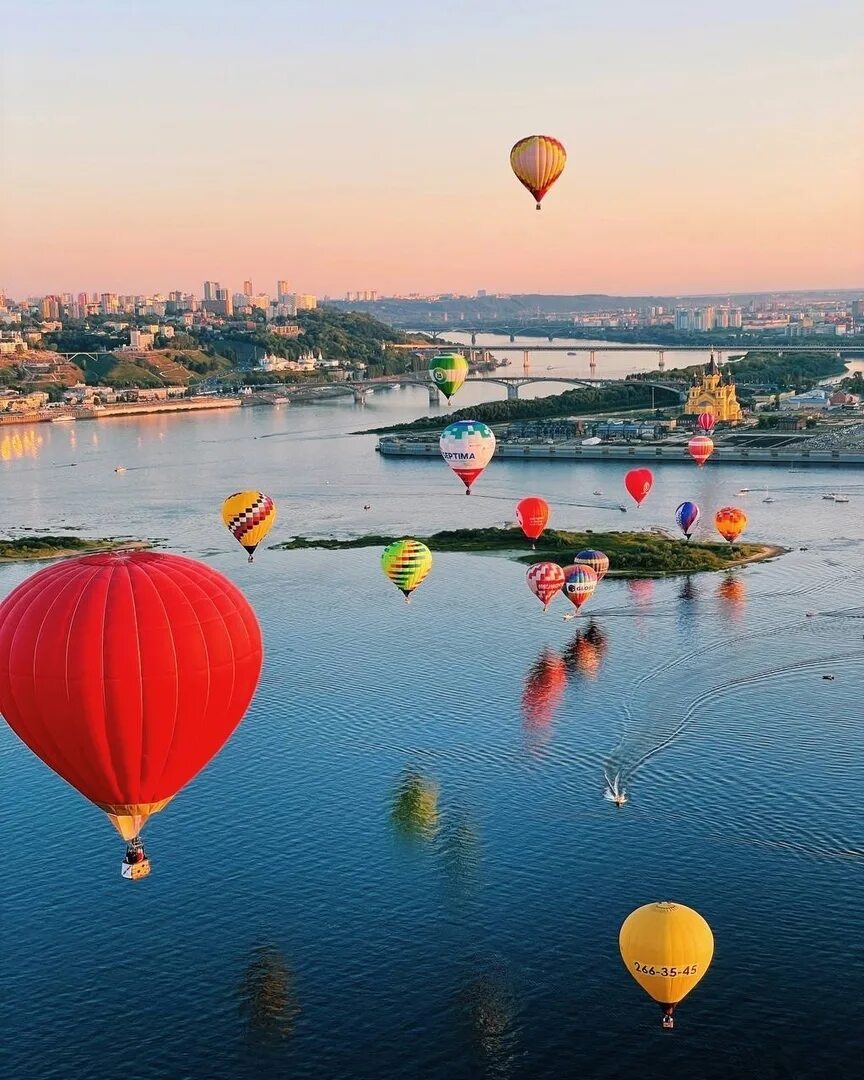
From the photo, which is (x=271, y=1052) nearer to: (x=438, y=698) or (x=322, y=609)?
(x=438, y=698)

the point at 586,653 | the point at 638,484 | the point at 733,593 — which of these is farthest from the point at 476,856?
the point at 638,484

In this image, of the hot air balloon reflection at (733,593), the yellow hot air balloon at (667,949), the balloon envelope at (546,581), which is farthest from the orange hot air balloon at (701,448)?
the yellow hot air balloon at (667,949)

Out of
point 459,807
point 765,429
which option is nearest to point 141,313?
point 765,429

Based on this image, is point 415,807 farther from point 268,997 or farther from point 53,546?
point 53,546

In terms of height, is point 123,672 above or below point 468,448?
below

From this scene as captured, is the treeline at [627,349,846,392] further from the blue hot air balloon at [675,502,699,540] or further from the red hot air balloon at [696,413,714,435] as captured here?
the blue hot air balloon at [675,502,699,540]

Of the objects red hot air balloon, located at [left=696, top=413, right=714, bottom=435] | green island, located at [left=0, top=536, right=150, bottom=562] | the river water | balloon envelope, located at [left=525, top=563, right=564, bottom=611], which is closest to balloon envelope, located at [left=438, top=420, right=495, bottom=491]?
the river water

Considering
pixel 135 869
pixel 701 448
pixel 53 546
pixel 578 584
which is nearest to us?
pixel 135 869
